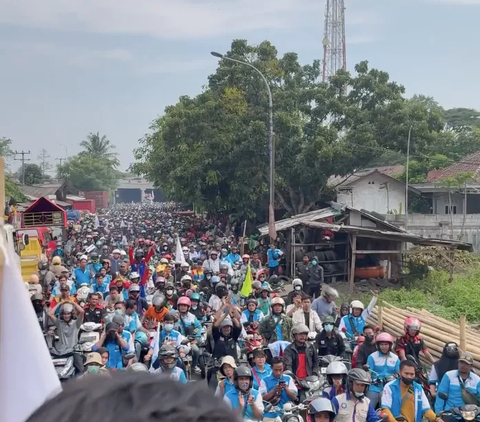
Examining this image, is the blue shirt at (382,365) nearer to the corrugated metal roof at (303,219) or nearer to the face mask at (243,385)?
the face mask at (243,385)

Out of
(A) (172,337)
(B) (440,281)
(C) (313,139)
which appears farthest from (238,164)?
(A) (172,337)

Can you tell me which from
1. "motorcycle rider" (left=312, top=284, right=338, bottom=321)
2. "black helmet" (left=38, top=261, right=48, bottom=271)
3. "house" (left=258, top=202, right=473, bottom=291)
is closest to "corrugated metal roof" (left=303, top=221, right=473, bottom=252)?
"house" (left=258, top=202, right=473, bottom=291)

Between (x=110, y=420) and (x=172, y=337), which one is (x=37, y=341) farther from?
(x=172, y=337)

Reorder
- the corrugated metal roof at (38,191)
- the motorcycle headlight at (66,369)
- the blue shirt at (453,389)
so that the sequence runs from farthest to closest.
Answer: the corrugated metal roof at (38,191) → the motorcycle headlight at (66,369) → the blue shirt at (453,389)

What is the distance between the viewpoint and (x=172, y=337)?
885 cm

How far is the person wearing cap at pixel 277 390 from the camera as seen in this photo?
22.2 ft

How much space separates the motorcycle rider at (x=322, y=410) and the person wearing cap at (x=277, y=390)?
82 cm

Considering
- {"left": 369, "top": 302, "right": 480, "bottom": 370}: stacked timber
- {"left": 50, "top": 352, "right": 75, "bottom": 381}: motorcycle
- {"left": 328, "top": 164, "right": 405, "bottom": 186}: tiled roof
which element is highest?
{"left": 328, "top": 164, "right": 405, "bottom": 186}: tiled roof

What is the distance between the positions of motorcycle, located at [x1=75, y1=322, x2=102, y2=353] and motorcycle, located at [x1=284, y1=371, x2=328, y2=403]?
243cm

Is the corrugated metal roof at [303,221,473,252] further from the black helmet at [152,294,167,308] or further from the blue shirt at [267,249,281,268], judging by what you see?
the black helmet at [152,294,167,308]

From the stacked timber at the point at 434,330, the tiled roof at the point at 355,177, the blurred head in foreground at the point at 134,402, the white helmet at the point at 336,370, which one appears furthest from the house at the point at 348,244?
the blurred head in foreground at the point at 134,402

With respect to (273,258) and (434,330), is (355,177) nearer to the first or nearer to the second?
(273,258)

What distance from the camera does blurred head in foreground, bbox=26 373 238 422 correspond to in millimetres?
818

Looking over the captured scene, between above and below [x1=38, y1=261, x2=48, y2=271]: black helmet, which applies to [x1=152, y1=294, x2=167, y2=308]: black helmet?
above
